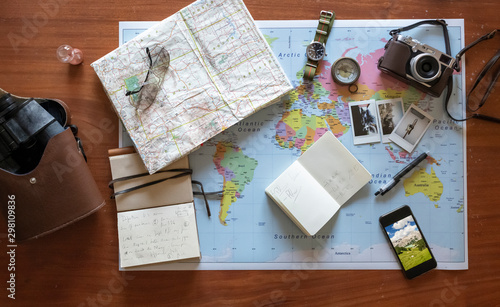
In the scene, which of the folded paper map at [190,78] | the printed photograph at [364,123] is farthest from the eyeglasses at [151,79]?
the printed photograph at [364,123]

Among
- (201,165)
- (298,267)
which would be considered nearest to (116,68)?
(201,165)

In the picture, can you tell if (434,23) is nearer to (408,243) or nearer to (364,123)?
(364,123)

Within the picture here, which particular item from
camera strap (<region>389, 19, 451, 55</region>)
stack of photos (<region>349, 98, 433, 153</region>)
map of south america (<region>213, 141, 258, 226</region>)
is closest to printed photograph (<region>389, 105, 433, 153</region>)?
stack of photos (<region>349, 98, 433, 153</region>)

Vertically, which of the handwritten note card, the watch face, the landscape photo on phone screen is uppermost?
the watch face

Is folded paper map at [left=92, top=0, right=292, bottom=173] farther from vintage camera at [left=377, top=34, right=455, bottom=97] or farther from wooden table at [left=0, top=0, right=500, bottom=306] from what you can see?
vintage camera at [left=377, top=34, right=455, bottom=97]

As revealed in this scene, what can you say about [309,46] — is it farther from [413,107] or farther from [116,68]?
[116,68]

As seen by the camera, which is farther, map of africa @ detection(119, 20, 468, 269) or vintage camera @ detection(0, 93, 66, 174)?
map of africa @ detection(119, 20, 468, 269)
